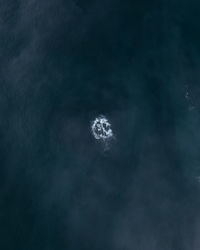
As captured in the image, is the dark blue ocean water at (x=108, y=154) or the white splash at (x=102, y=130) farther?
the white splash at (x=102, y=130)

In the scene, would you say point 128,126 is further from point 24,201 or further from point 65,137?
point 24,201

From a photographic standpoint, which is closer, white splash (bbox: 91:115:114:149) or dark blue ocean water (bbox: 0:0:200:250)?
dark blue ocean water (bbox: 0:0:200:250)

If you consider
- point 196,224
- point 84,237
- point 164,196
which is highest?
point 164,196

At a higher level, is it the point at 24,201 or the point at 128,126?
the point at 128,126

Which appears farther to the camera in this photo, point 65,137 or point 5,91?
point 5,91

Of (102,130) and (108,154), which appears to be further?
(102,130)

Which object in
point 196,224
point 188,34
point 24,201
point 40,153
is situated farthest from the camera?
point 188,34

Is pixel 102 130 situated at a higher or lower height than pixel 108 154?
higher

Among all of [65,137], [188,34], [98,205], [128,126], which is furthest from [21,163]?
[188,34]
